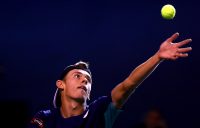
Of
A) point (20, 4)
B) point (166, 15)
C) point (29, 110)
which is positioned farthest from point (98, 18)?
point (166, 15)

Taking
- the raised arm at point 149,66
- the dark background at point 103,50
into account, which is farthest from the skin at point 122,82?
the dark background at point 103,50

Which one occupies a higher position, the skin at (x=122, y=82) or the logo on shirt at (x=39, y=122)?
the skin at (x=122, y=82)

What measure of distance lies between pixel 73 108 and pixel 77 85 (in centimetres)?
20

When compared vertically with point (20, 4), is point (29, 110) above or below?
below

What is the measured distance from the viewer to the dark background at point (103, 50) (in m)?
5.24

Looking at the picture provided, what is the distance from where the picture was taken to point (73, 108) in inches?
124

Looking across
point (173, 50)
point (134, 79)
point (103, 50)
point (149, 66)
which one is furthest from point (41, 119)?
point (103, 50)

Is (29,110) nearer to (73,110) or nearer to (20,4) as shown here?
(20,4)

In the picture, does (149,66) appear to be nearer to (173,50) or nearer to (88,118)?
(173,50)

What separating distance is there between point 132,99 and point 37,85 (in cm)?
141

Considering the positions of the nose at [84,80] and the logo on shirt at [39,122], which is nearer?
the logo on shirt at [39,122]

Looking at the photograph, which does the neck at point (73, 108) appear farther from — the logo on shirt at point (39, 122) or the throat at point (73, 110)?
the logo on shirt at point (39, 122)

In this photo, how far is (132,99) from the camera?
5.46 meters

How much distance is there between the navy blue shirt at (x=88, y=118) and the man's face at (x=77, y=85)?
0.15m
